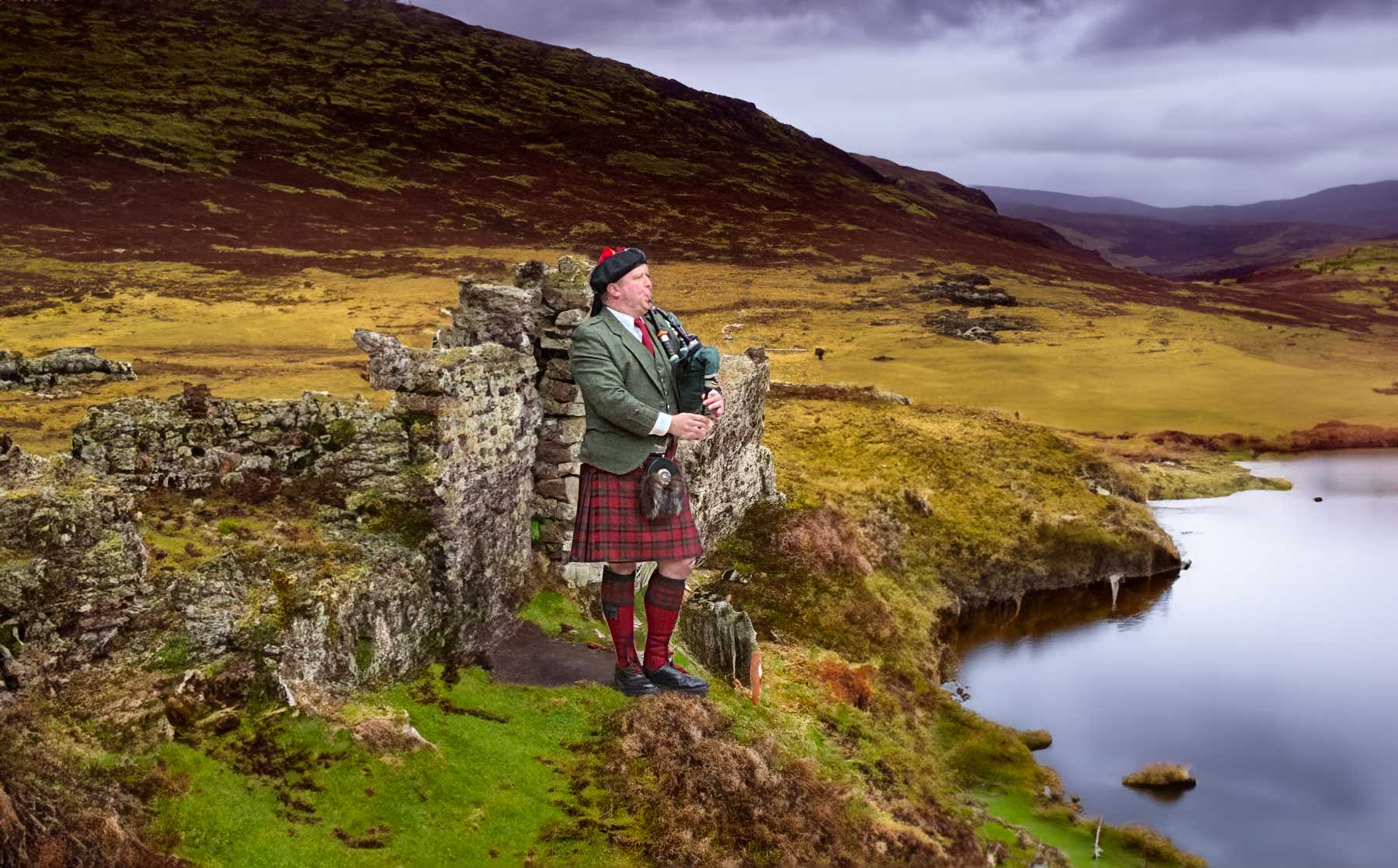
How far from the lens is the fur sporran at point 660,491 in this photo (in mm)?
8828

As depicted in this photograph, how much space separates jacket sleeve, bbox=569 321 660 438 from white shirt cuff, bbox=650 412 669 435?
2 centimetres

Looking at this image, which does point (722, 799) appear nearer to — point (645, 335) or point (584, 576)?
point (645, 335)

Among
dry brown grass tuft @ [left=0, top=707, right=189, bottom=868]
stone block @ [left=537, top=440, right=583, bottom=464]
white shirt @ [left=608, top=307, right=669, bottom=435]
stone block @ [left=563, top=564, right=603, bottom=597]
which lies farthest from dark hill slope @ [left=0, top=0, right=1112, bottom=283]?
dry brown grass tuft @ [left=0, top=707, right=189, bottom=868]

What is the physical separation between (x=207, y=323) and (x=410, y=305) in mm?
11040

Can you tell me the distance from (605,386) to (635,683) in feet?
10.7

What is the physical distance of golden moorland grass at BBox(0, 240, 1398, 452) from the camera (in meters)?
37.1

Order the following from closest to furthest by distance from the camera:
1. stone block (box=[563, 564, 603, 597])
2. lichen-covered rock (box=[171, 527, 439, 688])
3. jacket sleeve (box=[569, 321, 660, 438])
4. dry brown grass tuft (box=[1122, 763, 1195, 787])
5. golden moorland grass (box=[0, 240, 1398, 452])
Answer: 1. lichen-covered rock (box=[171, 527, 439, 688])
2. jacket sleeve (box=[569, 321, 660, 438])
3. stone block (box=[563, 564, 603, 597])
4. dry brown grass tuft (box=[1122, 763, 1195, 787])
5. golden moorland grass (box=[0, 240, 1398, 452])

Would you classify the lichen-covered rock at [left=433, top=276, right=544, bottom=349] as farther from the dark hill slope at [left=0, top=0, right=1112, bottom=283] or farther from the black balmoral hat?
the dark hill slope at [left=0, top=0, right=1112, bottom=283]

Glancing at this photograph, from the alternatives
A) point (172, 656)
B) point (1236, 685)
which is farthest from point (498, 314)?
point (1236, 685)

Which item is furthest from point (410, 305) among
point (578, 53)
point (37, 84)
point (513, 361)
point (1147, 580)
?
point (578, 53)

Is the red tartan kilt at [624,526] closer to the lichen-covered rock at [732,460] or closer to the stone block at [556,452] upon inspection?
the stone block at [556,452]

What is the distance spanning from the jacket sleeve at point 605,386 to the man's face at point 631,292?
0.40 m

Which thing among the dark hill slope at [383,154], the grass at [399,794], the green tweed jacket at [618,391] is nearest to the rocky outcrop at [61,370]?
the grass at [399,794]

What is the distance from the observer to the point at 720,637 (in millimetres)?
13047
